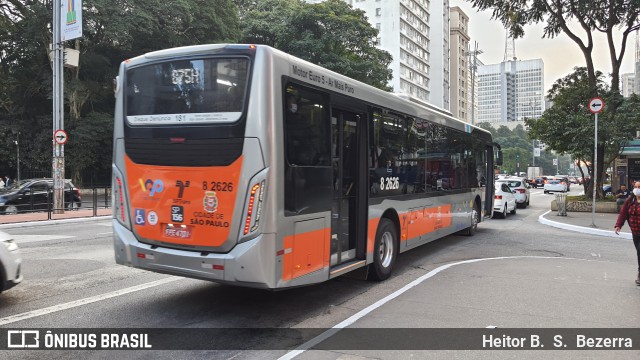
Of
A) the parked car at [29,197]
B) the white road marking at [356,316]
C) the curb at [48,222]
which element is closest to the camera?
the white road marking at [356,316]

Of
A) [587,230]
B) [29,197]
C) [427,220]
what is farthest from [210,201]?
[29,197]

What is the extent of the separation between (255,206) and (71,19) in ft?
60.4

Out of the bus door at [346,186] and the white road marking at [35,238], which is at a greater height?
the bus door at [346,186]

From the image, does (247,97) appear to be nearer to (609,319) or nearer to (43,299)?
(43,299)

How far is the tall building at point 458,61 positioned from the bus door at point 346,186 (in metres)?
115

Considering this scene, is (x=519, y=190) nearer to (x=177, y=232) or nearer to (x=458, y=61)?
(x=177, y=232)

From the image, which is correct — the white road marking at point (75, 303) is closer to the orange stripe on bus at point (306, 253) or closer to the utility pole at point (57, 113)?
the orange stripe on bus at point (306, 253)

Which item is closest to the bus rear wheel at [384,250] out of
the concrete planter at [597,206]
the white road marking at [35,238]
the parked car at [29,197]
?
the white road marking at [35,238]

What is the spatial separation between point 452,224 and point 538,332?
6334mm

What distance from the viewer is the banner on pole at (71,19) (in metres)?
18.9

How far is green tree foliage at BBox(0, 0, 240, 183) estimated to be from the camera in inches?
1164

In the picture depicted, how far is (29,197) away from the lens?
66.9ft

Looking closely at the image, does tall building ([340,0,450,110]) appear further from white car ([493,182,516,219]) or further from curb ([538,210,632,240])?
curb ([538,210,632,240])

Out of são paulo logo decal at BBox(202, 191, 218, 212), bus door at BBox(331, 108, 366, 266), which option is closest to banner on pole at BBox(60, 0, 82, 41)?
bus door at BBox(331, 108, 366, 266)
